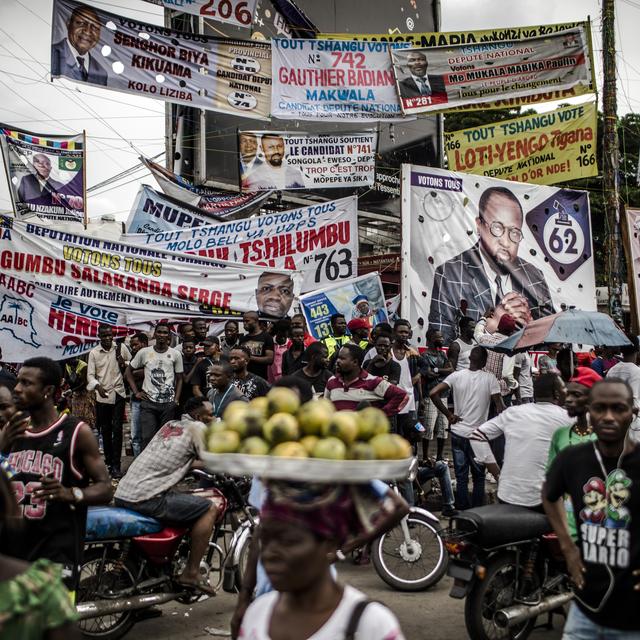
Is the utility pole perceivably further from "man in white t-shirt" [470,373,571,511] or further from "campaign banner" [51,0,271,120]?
"man in white t-shirt" [470,373,571,511]

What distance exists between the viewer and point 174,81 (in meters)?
12.5

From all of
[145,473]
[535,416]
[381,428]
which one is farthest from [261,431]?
[535,416]

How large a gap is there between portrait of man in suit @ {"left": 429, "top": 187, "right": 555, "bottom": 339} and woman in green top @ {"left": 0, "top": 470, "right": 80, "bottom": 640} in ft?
35.8

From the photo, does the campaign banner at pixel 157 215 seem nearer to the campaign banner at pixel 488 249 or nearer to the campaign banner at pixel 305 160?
the campaign banner at pixel 305 160

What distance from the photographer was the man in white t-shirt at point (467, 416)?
8359 mm

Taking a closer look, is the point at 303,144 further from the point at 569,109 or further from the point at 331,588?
the point at 331,588

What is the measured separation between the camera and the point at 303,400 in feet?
14.7

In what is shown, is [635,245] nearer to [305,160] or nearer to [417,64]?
[417,64]

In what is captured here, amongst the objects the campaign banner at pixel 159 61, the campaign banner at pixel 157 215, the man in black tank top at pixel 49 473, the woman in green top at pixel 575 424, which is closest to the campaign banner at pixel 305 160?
the campaign banner at pixel 157 215

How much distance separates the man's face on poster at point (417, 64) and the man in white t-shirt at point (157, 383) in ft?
21.0

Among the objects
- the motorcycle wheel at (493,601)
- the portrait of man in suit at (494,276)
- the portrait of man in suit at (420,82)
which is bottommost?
the motorcycle wheel at (493,601)

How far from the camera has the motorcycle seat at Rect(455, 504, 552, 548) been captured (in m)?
4.98

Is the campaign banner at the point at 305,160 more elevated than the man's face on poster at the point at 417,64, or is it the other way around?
the man's face on poster at the point at 417,64

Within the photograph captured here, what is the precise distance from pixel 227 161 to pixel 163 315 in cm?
1068
